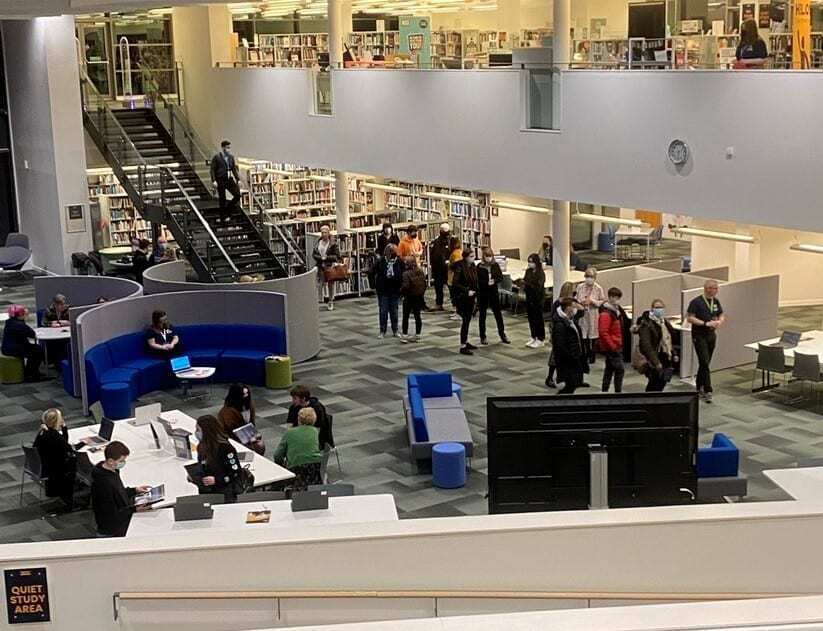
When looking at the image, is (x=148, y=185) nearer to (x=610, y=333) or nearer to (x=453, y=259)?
(x=453, y=259)

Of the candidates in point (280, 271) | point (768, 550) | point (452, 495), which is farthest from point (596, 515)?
point (280, 271)

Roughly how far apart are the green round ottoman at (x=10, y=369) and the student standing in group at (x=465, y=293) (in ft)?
19.5

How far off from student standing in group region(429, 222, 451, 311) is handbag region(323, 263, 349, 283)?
150cm

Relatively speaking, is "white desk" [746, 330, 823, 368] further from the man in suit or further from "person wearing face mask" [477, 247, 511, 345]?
the man in suit

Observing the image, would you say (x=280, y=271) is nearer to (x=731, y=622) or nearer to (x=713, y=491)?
(x=713, y=491)

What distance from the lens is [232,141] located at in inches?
951

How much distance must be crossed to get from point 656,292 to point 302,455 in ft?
24.8

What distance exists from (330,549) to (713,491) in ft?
16.0

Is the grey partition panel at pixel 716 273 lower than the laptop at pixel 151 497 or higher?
higher

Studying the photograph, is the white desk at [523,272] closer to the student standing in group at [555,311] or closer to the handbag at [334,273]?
the handbag at [334,273]

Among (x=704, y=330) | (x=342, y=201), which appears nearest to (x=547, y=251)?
(x=342, y=201)

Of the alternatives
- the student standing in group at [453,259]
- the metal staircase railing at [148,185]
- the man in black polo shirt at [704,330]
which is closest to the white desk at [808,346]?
the man in black polo shirt at [704,330]

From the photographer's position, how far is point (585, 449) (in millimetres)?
7160

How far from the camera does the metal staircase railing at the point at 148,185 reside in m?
18.9
